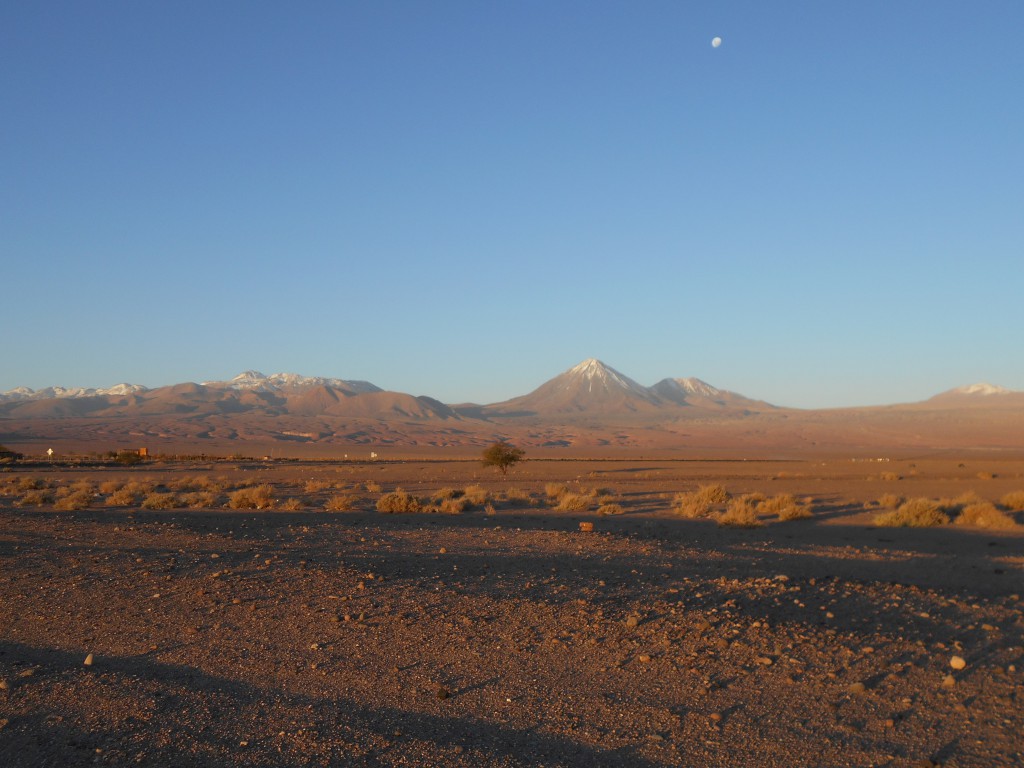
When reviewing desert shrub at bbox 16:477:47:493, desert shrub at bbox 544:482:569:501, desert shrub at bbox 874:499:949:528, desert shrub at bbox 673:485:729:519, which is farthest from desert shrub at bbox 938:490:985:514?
desert shrub at bbox 16:477:47:493

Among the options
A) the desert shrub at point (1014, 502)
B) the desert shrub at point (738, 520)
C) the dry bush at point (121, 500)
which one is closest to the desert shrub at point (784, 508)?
the desert shrub at point (738, 520)

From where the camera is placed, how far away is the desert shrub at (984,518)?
22.9 metres

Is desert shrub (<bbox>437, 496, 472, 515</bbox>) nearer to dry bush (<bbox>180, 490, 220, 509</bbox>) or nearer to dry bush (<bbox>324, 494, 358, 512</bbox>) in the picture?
dry bush (<bbox>324, 494, 358, 512</bbox>)

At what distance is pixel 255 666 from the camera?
780cm

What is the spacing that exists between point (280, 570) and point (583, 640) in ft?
19.6

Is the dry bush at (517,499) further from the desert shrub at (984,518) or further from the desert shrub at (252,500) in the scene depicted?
Result: the desert shrub at (984,518)

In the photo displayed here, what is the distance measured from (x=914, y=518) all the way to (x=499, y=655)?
1970cm

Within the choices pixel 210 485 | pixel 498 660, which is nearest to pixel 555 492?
pixel 210 485

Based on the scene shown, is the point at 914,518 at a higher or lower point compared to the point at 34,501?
lower

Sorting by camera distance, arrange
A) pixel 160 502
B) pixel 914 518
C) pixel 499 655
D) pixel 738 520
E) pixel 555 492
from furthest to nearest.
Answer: pixel 555 492 → pixel 160 502 → pixel 914 518 → pixel 738 520 → pixel 499 655

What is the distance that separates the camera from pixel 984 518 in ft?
77.4

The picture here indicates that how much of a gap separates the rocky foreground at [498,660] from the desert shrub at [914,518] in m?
9.03

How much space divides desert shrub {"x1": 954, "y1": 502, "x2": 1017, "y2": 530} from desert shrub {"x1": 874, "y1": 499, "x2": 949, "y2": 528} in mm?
546

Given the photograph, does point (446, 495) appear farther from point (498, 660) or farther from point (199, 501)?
point (498, 660)
